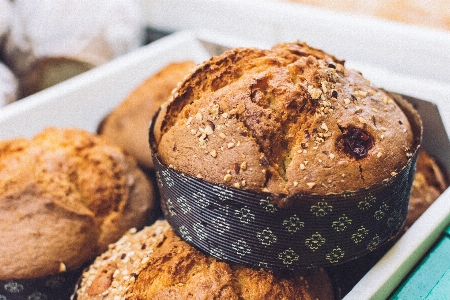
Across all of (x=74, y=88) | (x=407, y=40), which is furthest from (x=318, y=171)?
(x=74, y=88)

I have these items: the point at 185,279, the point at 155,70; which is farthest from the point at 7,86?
the point at 185,279

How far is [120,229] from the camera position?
1.49 meters

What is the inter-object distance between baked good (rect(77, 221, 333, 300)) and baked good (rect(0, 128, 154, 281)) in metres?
0.17

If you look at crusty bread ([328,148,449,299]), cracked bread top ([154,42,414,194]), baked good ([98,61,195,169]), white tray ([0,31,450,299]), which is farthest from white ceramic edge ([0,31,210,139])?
crusty bread ([328,148,449,299])

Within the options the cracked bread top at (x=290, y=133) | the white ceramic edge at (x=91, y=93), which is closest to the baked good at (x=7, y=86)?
the white ceramic edge at (x=91, y=93)

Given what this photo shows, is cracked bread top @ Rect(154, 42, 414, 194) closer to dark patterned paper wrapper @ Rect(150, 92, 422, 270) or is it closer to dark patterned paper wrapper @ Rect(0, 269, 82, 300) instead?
dark patterned paper wrapper @ Rect(150, 92, 422, 270)

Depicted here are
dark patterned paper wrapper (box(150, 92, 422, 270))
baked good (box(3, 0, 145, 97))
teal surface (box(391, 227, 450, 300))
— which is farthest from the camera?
baked good (box(3, 0, 145, 97))

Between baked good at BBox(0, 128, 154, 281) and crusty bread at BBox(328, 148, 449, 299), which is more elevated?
crusty bread at BBox(328, 148, 449, 299)

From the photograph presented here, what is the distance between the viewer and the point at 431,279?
3.68 feet

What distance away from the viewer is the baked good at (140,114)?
1.79 m

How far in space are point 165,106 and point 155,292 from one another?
486 millimetres

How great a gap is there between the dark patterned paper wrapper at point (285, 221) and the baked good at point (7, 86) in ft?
4.08

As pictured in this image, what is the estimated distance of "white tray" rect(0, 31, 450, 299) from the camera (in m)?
1.12

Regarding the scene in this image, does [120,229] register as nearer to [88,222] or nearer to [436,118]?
[88,222]
